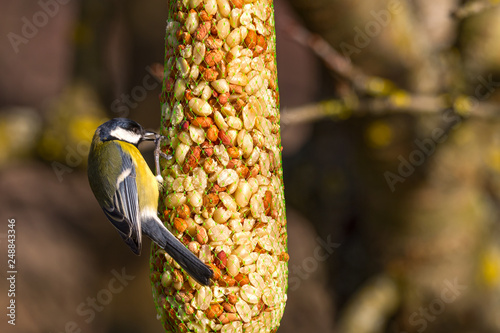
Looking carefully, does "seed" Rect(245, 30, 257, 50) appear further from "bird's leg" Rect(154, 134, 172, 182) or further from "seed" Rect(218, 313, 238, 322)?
"seed" Rect(218, 313, 238, 322)

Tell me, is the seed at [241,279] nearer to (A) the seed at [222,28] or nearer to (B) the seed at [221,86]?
(B) the seed at [221,86]

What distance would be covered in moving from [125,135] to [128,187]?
13 cm

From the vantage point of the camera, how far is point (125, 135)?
1.20 metres

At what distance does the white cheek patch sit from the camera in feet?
3.91

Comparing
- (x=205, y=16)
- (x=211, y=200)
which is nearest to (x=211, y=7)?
(x=205, y=16)

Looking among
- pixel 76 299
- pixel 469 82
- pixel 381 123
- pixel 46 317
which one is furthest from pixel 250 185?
pixel 46 317

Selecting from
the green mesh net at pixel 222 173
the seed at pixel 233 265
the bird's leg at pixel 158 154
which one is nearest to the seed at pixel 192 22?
the green mesh net at pixel 222 173

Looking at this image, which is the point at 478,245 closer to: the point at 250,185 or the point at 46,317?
the point at 250,185

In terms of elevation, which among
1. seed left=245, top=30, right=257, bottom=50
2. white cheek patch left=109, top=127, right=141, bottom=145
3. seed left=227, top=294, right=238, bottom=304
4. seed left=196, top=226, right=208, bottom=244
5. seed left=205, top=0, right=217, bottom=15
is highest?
seed left=205, top=0, right=217, bottom=15

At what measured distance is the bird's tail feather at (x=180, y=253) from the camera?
38.8 inches

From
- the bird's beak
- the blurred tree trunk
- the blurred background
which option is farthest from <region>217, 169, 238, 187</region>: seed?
the blurred tree trunk

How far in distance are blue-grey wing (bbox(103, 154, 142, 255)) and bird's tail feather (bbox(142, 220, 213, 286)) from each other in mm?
42

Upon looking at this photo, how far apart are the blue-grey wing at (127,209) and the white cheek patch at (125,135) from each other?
5 cm

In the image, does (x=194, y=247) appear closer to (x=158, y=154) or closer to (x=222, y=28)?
(x=158, y=154)
